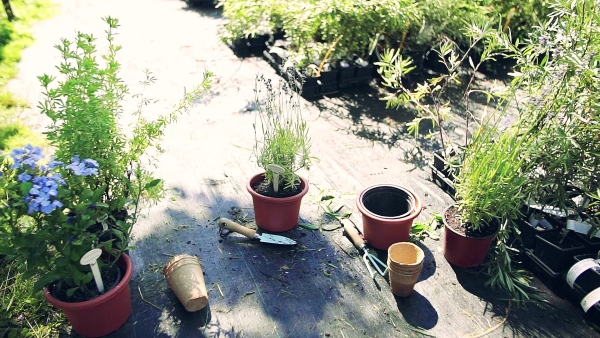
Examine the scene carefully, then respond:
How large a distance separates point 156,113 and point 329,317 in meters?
2.63

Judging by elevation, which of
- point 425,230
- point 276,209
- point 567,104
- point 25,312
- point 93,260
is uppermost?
point 567,104

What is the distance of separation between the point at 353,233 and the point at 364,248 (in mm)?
127

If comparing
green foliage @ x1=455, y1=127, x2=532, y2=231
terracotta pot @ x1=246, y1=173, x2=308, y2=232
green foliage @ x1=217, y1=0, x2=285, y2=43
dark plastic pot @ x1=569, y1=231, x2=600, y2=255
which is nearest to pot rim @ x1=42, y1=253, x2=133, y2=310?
terracotta pot @ x1=246, y1=173, x2=308, y2=232

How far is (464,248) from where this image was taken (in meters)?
2.64

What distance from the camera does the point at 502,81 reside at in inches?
209

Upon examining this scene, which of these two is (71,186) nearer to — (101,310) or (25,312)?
(101,310)

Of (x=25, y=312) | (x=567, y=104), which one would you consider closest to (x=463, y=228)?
(x=567, y=104)

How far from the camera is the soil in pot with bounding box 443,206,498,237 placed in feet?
8.62

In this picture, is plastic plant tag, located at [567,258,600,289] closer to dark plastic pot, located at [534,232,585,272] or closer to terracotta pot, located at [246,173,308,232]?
dark plastic pot, located at [534,232,585,272]

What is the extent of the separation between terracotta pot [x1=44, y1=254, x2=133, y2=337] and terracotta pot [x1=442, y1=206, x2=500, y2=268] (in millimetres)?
1769

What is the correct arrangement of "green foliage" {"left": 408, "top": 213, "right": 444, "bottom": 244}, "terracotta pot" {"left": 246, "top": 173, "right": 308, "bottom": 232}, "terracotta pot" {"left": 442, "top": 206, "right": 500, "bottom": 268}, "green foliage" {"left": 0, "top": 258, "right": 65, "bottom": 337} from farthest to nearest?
"green foliage" {"left": 408, "top": 213, "right": 444, "bottom": 244}
"terracotta pot" {"left": 246, "top": 173, "right": 308, "bottom": 232}
"terracotta pot" {"left": 442, "top": 206, "right": 500, "bottom": 268}
"green foliage" {"left": 0, "top": 258, "right": 65, "bottom": 337}

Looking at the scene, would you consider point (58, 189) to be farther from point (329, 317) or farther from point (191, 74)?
point (191, 74)

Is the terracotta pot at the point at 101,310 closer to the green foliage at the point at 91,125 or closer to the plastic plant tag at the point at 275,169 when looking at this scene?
the green foliage at the point at 91,125

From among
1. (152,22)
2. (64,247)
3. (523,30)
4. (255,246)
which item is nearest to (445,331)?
(255,246)
